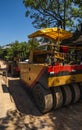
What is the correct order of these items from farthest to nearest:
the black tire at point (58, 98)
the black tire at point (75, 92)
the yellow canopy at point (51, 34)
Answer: the yellow canopy at point (51, 34) → the black tire at point (75, 92) → the black tire at point (58, 98)

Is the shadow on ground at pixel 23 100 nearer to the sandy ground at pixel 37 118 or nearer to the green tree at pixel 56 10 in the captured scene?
the sandy ground at pixel 37 118

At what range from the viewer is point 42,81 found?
5.97 m

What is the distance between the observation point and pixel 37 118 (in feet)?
19.0

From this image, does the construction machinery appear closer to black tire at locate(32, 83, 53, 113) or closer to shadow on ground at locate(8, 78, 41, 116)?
black tire at locate(32, 83, 53, 113)

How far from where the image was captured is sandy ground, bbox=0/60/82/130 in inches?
202

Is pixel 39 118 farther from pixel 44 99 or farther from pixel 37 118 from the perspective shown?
pixel 44 99

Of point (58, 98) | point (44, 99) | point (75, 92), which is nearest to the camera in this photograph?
point (44, 99)

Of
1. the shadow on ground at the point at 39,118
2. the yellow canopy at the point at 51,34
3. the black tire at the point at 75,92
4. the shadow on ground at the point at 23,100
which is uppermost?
the yellow canopy at the point at 51,34

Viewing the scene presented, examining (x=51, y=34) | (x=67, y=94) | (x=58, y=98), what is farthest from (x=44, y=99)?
(x=51, y=34)

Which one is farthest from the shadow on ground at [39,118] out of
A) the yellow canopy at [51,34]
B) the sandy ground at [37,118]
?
the yellow canopy at [51,34]

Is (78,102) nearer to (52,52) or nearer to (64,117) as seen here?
(64,117)

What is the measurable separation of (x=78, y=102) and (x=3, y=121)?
3.19 metres

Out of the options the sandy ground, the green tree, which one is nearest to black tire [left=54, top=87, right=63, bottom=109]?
the sandy ground

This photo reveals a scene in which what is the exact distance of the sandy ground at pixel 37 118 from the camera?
513 centimetres
